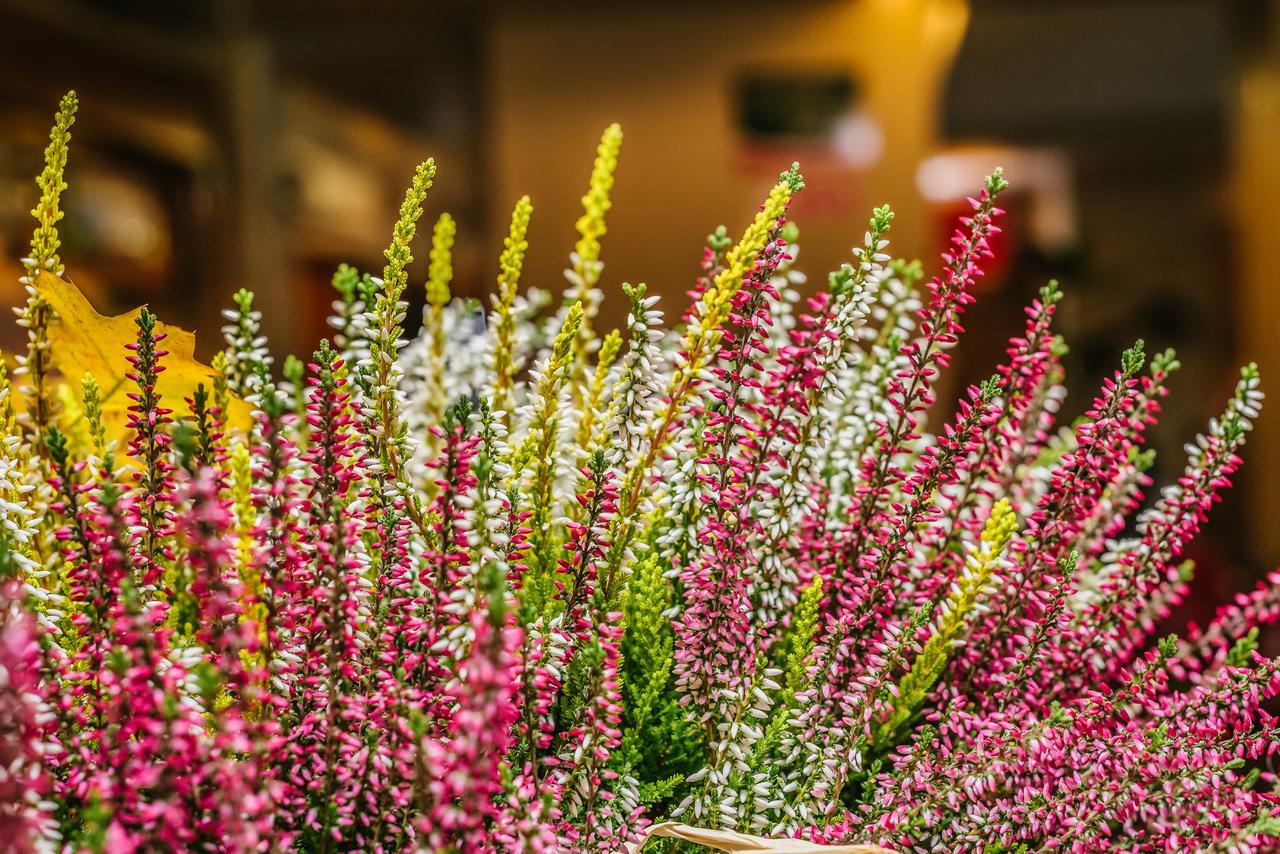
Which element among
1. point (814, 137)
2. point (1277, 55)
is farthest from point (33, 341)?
point (1277, 55)

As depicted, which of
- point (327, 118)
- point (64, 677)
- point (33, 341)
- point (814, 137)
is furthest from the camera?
point (327, 118)

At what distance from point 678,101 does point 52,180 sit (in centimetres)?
360

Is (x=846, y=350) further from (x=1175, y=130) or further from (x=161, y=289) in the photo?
(x=1175, y=130)

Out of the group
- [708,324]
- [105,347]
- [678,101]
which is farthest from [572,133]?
[708,324]

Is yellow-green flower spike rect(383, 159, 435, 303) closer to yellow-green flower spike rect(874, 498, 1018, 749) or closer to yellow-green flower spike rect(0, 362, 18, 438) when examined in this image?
yellow-green flower spike rect(0, 362, 18, 438)

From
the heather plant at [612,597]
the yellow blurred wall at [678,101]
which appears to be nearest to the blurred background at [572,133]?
the yellow blurred wall at [678,101]

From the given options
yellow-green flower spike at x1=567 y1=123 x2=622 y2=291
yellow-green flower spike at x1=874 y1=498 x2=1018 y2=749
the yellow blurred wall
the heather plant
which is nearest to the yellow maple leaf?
the heather plant

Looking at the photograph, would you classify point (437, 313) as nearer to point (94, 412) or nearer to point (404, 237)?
point (404, 237)

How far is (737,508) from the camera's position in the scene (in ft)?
1.86

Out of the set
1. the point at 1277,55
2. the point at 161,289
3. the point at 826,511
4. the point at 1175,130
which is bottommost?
the point at 826,511

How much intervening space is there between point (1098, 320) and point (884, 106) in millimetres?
4980

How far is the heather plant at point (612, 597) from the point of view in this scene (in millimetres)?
489

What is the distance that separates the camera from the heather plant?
0.49 metres

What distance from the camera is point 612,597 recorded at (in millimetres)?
583
